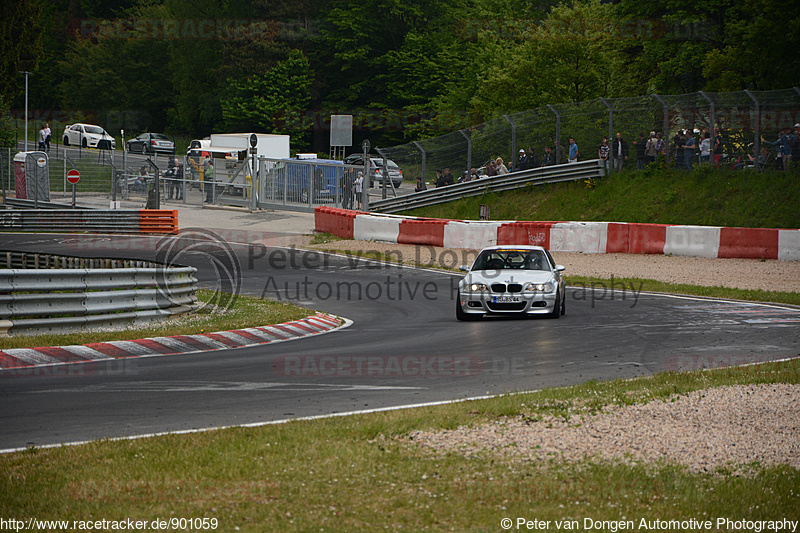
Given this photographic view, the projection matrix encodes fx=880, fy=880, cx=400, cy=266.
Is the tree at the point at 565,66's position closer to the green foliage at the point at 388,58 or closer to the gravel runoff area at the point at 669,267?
the green foliage at the point at 388,58

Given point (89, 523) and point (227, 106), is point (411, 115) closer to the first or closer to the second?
point (227, 106)

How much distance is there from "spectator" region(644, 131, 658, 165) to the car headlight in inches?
645

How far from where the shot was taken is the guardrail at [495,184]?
31500 mm

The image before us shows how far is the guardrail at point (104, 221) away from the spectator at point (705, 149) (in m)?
19.1

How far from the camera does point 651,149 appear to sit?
29.6 m

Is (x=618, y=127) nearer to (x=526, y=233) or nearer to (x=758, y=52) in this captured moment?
(x=526, y=233)

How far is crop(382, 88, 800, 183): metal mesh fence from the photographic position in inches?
1017

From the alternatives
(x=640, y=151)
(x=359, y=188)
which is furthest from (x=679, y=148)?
(x=359, y=188)

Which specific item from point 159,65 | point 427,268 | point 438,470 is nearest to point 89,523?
point 438,470

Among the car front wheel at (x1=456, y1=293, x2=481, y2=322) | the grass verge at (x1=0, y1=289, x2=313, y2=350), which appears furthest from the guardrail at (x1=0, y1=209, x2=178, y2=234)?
the car front wheel at (x1=456, y1=293, x2=481, y2=322)

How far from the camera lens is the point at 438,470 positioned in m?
6.08

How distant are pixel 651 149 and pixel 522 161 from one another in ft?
16.6

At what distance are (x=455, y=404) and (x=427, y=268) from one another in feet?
50.8

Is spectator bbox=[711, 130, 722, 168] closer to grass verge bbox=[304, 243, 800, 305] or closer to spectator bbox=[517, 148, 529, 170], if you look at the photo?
spectator bbox=[517, 148, 529, 170]
